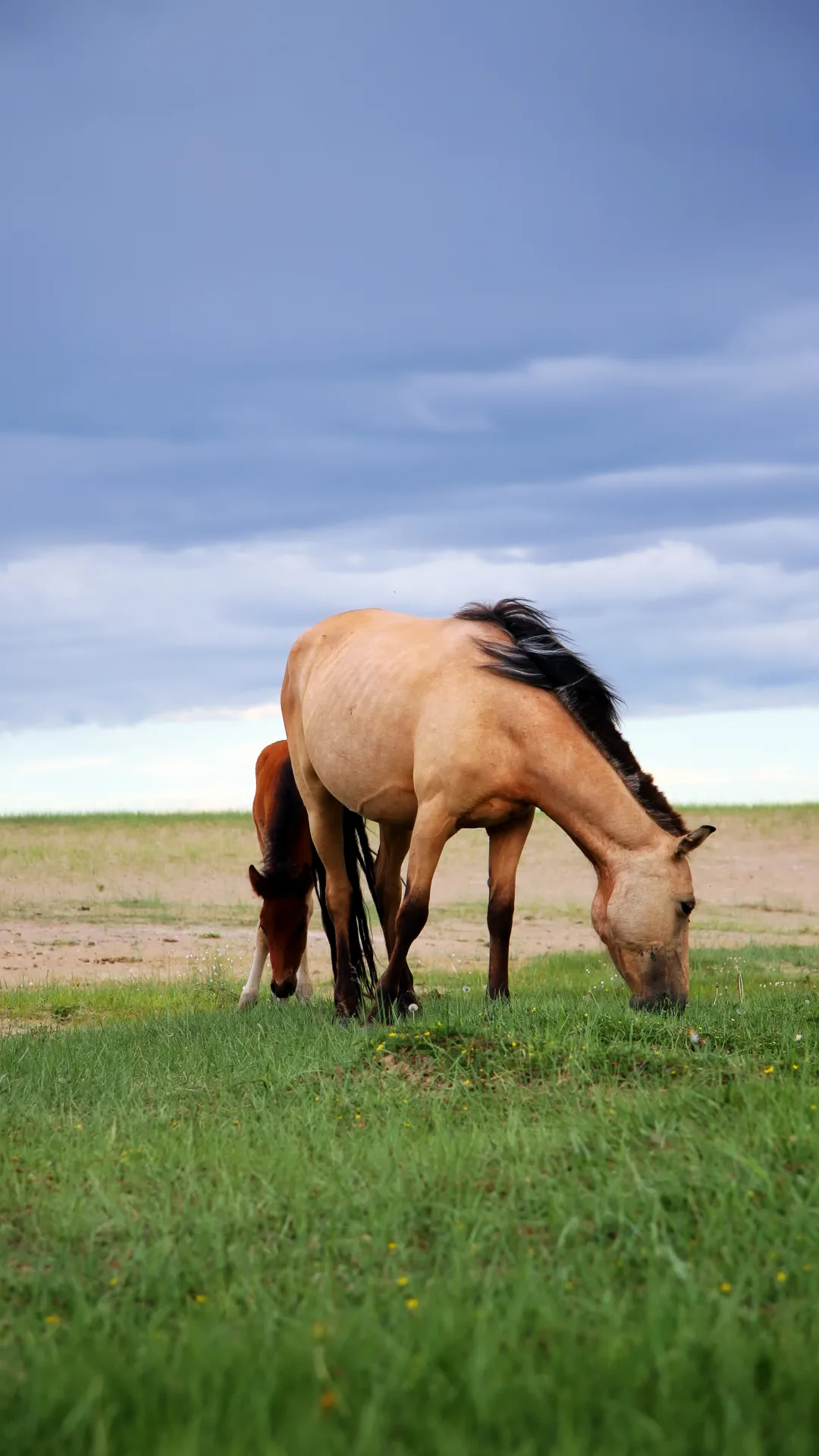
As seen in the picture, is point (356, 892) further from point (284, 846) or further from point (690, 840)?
point (690, 840)

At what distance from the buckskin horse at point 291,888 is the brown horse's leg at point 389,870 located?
0.51 feet

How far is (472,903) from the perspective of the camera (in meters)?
23.5

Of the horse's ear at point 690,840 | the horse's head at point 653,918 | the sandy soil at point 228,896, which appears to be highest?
the horse's ear at point 690,840

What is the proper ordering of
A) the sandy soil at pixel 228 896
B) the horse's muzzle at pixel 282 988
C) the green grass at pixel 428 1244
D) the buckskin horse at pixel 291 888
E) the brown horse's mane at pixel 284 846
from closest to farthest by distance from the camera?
the green grass at pixel 428 1244 → the buckskin horse at pixel 291 888 → the horse's muzzle at pixel 282 988 → the brown horse's mane at pixel 284 846 → the sandy soil at pixel 228 896

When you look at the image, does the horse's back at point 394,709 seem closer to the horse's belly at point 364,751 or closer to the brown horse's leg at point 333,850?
the horse's belly at point 364,751

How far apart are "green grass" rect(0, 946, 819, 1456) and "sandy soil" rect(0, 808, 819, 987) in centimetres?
838

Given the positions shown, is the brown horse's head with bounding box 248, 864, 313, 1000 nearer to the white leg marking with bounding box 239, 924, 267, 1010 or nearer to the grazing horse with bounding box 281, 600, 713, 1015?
the white leg marking with bounding box 239, 924, 267, 1010

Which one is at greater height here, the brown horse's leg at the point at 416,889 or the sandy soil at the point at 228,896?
the brown horse's leg at the point at 416,889

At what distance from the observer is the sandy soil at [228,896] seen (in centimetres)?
1634

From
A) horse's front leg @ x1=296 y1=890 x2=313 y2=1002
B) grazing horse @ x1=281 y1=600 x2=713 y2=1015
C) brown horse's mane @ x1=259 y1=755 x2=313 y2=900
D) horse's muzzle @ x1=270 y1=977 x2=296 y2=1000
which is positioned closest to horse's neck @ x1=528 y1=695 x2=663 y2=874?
grazing horse @ x1=281 y1=600 x2=713 y2=1015

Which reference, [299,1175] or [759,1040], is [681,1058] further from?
[299,1175]

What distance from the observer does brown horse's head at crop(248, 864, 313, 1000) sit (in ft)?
34.0

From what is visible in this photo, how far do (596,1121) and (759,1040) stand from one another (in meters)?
1.92

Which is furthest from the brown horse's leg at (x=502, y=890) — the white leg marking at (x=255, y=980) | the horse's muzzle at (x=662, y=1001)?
the white leg marking at (x=255, y=980)
